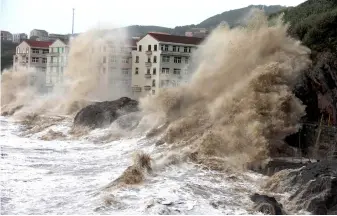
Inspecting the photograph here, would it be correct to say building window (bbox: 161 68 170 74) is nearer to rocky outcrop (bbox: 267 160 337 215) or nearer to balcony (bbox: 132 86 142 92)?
balcony (bbox: 132 86 142 92)

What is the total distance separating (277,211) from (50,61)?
37052 mm

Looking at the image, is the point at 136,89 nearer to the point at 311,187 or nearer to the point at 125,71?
the point at 125,71

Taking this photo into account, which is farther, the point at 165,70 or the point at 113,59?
the point at 113,59

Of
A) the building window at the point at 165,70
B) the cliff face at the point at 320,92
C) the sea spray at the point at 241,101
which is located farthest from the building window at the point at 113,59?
the cliff face at the point at 320,92

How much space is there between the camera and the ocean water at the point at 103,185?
32.5ft

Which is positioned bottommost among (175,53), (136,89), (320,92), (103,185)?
(103,185)

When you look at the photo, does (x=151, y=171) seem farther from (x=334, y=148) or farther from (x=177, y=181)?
(x=334, y=148)

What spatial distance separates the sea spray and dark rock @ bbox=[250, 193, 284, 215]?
3.55 m

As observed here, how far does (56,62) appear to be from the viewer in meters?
43.2

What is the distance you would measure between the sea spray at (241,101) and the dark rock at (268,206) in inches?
140

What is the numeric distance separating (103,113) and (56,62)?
850 inches

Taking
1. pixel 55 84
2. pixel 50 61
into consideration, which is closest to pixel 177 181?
pixel 55 84

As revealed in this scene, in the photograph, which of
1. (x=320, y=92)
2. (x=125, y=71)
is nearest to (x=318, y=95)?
(x=320, y=92)

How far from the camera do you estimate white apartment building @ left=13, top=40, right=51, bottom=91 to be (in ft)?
146
